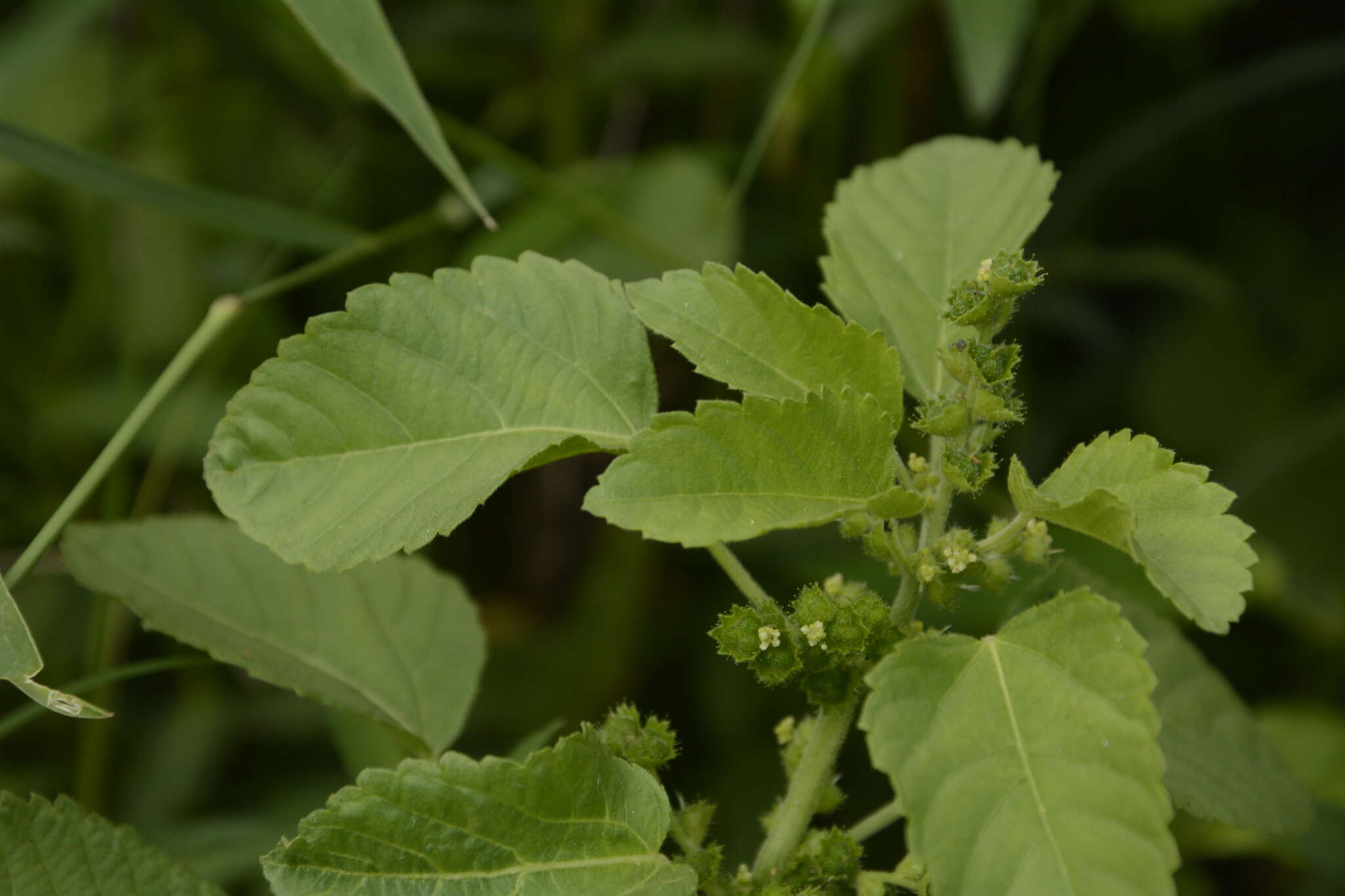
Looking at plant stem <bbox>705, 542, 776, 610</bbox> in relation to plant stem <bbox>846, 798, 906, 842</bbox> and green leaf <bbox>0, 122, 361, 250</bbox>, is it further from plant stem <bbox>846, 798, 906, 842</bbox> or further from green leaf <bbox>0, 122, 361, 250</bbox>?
green leaf <bbox>0, 122, 361, 250</bbox>

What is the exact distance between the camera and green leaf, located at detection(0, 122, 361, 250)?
1.66 m

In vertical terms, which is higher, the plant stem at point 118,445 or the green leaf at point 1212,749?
the plant stem at point 118,445

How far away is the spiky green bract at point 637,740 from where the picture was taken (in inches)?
43.2

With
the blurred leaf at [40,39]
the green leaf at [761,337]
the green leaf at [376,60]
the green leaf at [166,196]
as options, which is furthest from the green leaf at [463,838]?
the blurred leaf at [40,39]

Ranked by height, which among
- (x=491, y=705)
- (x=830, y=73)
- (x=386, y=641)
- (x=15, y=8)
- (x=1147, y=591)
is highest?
(x=15, y=8)

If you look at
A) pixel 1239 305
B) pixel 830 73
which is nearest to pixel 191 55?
pixel 830 73

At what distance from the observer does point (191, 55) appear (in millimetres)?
3273

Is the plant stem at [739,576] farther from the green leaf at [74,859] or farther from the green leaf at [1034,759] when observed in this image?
the green leaf at [74,859]

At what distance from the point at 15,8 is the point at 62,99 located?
39cm

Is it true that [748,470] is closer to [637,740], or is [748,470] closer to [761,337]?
[761,337]

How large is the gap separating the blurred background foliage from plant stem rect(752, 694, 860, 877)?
50.7 inches

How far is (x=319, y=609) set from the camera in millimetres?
1515

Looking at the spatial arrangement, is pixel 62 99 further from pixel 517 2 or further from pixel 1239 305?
pixel 1239 305

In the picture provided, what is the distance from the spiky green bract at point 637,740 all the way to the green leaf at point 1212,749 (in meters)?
0.50
